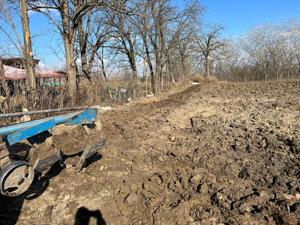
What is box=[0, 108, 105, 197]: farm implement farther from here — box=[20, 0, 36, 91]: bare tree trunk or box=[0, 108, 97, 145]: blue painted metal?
box=[20, 0, 36, 91]: bare tree trunk

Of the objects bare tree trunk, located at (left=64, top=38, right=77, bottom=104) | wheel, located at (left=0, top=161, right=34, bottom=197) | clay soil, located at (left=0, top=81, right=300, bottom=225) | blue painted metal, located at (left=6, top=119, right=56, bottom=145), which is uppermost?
bare tree trunk, located at (left=64, top=38, right=77, bottom=104)

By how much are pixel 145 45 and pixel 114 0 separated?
1262cm

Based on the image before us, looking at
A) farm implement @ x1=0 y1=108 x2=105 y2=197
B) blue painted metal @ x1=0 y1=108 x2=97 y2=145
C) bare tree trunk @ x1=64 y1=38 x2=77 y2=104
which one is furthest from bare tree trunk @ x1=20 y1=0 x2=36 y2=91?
blue painted metal @ x1=0 y1=108 x2=97 y2=145

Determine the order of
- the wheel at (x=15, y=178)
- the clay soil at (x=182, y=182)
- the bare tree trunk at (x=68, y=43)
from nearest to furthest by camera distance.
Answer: the wheel at (x=15, y=178), the clay soil at (x=182, y=182), the bare tree trunk at (x=68, y=43)

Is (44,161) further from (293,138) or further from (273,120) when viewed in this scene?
(273,120)

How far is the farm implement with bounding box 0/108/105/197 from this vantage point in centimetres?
298

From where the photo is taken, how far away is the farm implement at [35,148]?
2.98 metres

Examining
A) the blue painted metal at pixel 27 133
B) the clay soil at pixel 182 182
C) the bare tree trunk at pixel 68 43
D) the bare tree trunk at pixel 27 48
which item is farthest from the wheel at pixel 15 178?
the bare tree trunk at pixel 68 43

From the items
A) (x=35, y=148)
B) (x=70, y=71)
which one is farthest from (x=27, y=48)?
(x=35, y=148)

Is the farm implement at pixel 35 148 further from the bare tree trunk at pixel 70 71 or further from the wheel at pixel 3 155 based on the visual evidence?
the bare tree trunk at pixel 70 71

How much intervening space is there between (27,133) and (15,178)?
653 mm

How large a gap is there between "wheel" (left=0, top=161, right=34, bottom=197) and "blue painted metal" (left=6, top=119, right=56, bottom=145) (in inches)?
15.5

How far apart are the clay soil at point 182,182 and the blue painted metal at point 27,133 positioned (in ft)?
2.99

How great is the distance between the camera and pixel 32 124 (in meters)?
3.67
